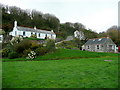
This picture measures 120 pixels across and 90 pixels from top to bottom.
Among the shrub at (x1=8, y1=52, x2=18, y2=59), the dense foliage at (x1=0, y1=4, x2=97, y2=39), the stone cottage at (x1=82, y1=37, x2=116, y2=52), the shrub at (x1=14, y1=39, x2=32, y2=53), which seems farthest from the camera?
the dense foliage at (x1=0, y1=4, x2=97, y2=39)

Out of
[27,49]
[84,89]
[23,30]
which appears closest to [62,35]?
[23,30]

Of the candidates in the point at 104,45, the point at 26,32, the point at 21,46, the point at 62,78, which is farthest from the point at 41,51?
the point at 26,32

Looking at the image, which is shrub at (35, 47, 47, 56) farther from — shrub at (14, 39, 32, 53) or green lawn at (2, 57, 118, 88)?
green lawn at (2, 57, 118, 88)

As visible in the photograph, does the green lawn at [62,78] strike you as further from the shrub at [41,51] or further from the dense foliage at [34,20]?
the dense foliage at [34,20]

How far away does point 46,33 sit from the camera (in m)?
46.2

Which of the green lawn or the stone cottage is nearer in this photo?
the green lawn

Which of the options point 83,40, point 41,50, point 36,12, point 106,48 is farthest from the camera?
point 36,12

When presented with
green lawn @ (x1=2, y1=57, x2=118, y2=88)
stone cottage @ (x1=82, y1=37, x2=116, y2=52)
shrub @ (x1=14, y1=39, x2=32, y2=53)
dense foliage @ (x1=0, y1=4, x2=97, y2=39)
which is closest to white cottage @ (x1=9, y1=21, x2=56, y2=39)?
dense foliage @ (x1=0, y1=4, x2=97, y2=39)

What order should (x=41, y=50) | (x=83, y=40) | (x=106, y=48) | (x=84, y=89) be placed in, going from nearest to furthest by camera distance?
(x=84, y=89)
(x=41, y=50)
(x=106, y=48)
(x=83, y=40)

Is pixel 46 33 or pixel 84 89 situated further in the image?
pixel 46 33

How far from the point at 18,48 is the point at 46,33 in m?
29.0

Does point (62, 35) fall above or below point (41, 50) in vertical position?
above

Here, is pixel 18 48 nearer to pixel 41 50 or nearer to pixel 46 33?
pixel 41 50

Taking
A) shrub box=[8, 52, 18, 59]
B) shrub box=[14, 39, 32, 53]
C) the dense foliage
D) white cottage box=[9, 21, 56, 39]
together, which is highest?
the dense foliage
